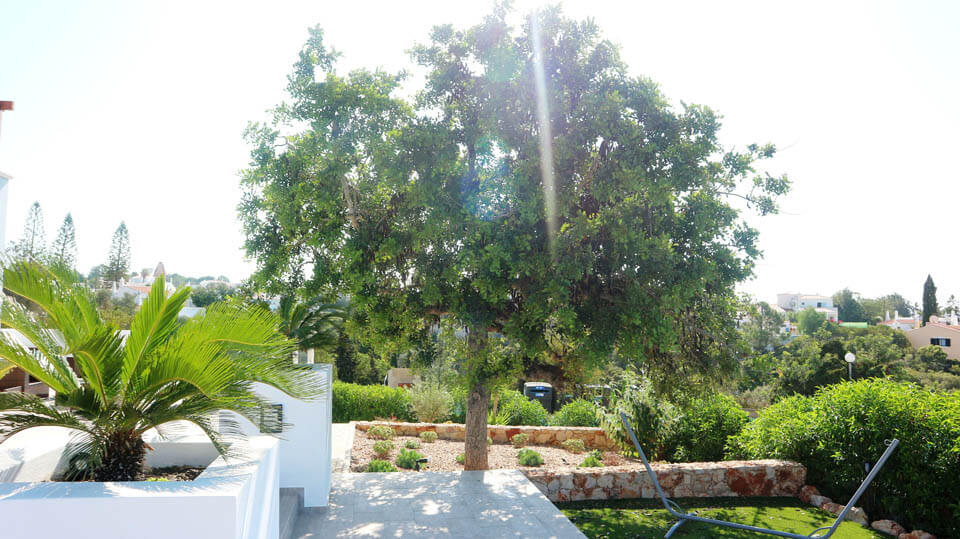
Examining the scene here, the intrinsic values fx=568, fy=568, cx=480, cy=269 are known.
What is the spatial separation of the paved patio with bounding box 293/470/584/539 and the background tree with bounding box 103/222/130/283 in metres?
46.2

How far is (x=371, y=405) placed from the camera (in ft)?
47.7

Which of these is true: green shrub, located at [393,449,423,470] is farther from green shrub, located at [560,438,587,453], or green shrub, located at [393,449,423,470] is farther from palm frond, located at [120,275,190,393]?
palm frond, located at [120,275,190,393]

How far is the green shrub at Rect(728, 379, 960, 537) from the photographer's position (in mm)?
7043

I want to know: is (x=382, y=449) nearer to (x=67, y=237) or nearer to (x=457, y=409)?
(x=457, y=409)

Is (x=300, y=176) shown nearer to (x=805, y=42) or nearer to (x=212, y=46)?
(x=212, y=46)

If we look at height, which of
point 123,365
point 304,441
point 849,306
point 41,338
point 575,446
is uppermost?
point 849,306

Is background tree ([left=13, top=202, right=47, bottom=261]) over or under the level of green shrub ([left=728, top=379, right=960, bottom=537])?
over

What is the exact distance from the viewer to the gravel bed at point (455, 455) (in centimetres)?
976

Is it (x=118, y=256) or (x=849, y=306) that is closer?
(x=118, y=256)

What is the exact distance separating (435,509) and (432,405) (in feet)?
23.6

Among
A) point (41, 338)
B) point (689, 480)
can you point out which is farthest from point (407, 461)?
point (41, 338)

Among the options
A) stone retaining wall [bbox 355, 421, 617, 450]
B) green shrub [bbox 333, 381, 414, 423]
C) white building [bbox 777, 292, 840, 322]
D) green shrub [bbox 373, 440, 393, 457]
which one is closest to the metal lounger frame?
green shrub [bbox 373, 440, 393, 457]

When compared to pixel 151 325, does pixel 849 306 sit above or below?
above

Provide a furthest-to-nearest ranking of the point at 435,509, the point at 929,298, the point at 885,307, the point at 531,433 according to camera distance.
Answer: the point at 885,307
the point at 929,298
the point at 531,433
the point at 435,509
